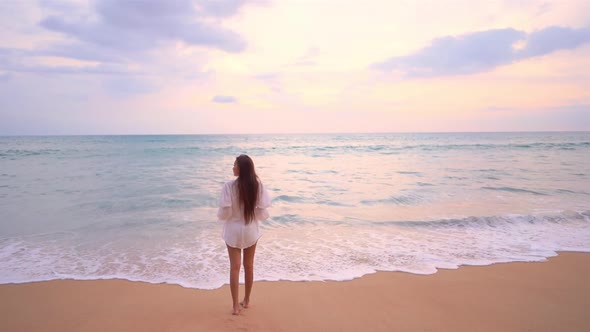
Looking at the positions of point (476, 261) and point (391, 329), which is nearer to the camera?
point (391, 329)

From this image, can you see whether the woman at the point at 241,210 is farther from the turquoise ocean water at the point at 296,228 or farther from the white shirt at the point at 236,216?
the turquoise ocean water at the point at 296,228

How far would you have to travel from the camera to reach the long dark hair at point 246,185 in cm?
370

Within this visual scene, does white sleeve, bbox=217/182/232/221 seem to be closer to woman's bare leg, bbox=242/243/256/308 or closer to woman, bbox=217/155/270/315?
woman, bbox=217/155/270/315

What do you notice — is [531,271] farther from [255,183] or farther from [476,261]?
[255,183]

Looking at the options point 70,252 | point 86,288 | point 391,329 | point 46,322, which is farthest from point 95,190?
point 391,329

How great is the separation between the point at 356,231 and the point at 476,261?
2610 mm

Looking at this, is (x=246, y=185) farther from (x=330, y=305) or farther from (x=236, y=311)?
(x=330, y=305)

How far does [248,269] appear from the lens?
13.3 ft

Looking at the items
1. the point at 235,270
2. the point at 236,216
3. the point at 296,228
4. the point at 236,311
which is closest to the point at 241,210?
the point at 236,216

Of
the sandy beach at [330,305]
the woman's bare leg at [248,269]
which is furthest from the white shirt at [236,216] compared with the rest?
the sandy beach at [330,305]

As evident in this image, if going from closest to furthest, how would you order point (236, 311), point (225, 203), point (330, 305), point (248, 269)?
point (225, 203) < point (236, 311) < point (248, 269) < point (330, 305)

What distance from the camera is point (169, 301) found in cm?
436

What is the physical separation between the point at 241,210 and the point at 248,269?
0.81 m

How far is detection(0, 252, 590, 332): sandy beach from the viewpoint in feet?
12.5
